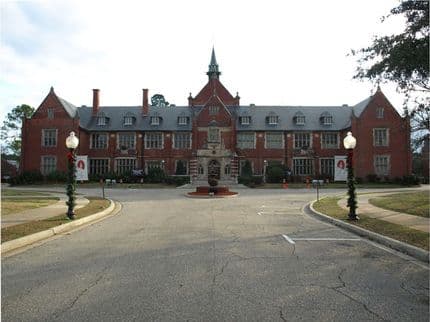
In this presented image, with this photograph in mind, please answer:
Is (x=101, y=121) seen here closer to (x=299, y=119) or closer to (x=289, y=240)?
(x=299, y=119)

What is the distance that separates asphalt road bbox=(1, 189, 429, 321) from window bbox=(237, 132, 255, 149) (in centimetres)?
4214

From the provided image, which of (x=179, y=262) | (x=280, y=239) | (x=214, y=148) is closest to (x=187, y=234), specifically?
(x=280, y=239)

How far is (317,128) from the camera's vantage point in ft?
180

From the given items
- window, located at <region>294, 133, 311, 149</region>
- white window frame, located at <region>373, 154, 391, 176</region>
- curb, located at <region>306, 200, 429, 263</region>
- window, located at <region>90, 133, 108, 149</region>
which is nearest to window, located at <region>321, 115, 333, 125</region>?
window, located at <region>294, 133, 311, 149</region>

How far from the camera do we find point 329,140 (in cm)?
5469

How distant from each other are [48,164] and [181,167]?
1644cm

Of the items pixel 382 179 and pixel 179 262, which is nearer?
pixel 179 262

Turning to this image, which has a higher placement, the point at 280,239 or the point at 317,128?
the point at 317,128

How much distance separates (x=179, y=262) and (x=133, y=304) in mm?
2672

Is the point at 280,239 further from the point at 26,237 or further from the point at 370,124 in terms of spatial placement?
the point at 370,124

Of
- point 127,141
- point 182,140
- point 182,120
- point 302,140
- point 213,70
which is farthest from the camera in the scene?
point 213,70

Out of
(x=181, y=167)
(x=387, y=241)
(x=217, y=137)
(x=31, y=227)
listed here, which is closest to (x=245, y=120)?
(x=217, y=137)

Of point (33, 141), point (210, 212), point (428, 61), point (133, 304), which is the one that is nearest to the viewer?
point (133, 304)

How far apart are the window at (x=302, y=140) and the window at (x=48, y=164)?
30405 mm
